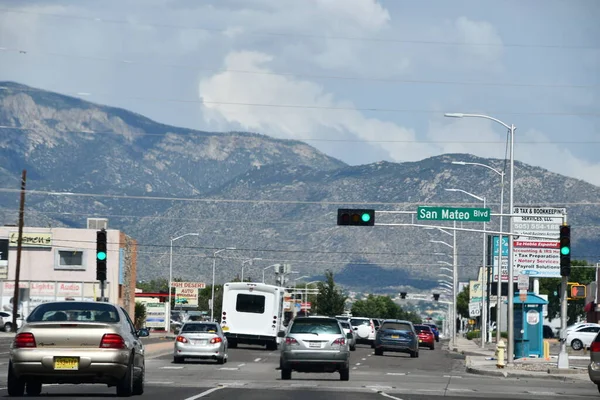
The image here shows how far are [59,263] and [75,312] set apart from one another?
87.0 m

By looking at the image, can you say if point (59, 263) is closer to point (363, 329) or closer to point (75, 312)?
point (363, 329)

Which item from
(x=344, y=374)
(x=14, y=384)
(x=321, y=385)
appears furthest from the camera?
(x=344, y=374)

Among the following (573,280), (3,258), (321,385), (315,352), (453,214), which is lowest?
(321,385)

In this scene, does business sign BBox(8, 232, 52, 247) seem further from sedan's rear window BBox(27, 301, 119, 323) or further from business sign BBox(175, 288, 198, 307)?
sedan's rear window BBox(27, 301, 119, 323)

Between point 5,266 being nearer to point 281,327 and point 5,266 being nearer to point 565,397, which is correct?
point 281,327

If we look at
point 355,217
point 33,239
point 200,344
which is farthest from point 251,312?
point 33,239

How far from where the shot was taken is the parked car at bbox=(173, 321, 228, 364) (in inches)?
1762

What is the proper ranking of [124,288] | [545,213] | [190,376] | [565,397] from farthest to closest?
1. [124,288]
2. [545,213]
3. [190,376]
4. [565,397]

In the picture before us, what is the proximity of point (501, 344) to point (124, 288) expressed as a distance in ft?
226

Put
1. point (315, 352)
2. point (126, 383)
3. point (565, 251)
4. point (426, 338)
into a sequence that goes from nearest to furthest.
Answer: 1. point (126, 383)
2. point (315, 352)
3. point (565, 251)
4. point (426, 338)

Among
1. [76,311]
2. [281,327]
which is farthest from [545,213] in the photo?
[76,311]

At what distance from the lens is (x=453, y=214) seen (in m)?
49.3

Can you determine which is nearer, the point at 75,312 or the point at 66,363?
the point at 66,363

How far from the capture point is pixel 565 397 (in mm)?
29547
